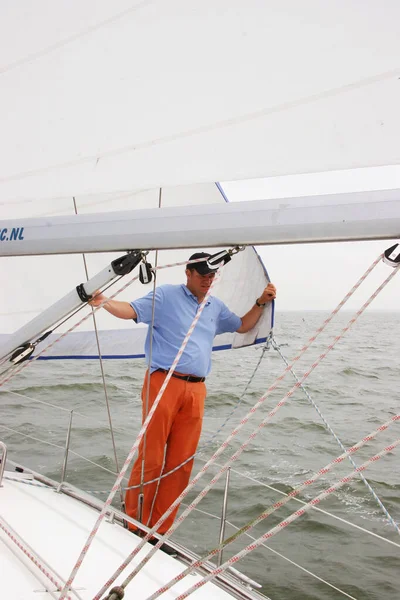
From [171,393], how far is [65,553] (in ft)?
2.24

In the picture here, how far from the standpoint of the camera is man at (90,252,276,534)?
85.9 inches

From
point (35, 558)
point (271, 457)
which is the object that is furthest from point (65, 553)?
point (271, 457)

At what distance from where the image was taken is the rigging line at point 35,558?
147 cm

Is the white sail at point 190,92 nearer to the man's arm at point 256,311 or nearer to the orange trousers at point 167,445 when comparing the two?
the orange trousers at point 167,445

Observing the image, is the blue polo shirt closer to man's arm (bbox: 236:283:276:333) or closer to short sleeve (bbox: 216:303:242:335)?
short sleeve (bbox: 216:303:242:335)

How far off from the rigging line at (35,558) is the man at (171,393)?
1.83ft

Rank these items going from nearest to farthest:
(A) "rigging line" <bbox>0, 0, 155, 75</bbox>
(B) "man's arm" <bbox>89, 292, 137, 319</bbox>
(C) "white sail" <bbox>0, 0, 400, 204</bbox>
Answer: (C) "white sail" <bbox>0, 0, 400, 204</bbox>
(A) "rigging line" <bbox>0, 0, 155, 75</bbox>
(B) "man's arm" <bbox>89, 292, 137, 319</bbox>

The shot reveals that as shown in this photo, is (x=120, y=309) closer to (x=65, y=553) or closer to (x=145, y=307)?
(x=145, y=307)

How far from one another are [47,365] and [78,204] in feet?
18.5

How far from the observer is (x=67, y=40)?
133 cm

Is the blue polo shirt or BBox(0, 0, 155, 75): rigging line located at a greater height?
BBox(0, 0, 155, 75): rigging line

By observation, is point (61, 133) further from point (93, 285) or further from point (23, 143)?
point (93, 285)

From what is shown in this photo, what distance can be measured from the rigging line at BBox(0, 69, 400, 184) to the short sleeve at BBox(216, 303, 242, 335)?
1.17m

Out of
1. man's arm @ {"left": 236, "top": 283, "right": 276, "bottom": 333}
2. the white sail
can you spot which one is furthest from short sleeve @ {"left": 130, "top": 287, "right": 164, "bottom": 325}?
the white sail
